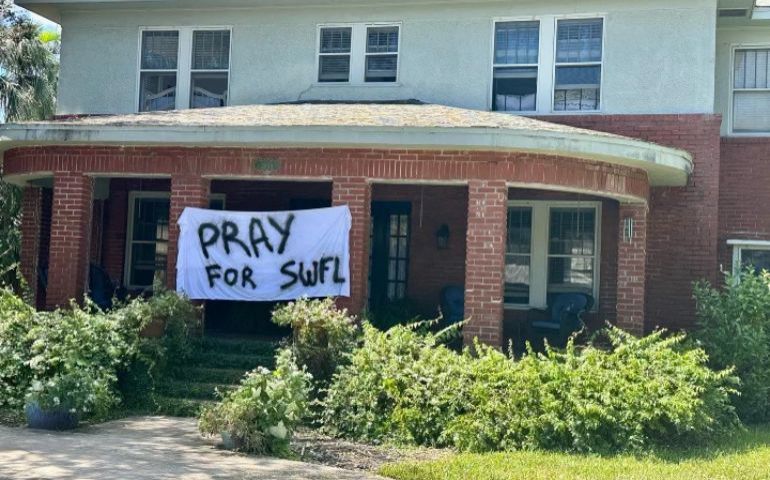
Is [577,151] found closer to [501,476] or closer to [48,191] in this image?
[501,476]

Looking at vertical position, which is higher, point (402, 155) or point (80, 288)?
point (402, 155)

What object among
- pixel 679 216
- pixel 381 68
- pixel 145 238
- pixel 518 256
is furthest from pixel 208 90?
pixel 679 216

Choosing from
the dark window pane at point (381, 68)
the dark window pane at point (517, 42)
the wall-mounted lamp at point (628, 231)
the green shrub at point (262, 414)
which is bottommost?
the green shrub at point (262, 414)

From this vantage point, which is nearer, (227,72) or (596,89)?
(596,89)

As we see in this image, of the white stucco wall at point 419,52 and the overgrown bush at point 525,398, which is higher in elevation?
the white stucco wall at point 419,52

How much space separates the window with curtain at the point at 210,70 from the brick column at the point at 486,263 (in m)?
6.22

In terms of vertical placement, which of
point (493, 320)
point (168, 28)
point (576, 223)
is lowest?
point (493, 320)

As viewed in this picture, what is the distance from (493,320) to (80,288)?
220 inches

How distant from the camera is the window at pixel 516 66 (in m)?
14.7

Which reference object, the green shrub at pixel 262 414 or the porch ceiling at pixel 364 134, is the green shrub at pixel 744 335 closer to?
the porch ceiling at pixel 364 134

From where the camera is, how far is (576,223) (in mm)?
14992

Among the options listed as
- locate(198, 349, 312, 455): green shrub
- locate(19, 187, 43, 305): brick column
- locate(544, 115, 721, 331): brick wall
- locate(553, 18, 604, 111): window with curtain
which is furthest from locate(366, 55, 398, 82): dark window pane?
locate(198, 349, 312, 455): green shrub

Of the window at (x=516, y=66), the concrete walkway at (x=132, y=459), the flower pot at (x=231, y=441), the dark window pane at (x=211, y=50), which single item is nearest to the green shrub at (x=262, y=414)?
the flower pot at (x=231, y=441)

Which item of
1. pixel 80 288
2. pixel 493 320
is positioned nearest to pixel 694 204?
pixel 493 320
